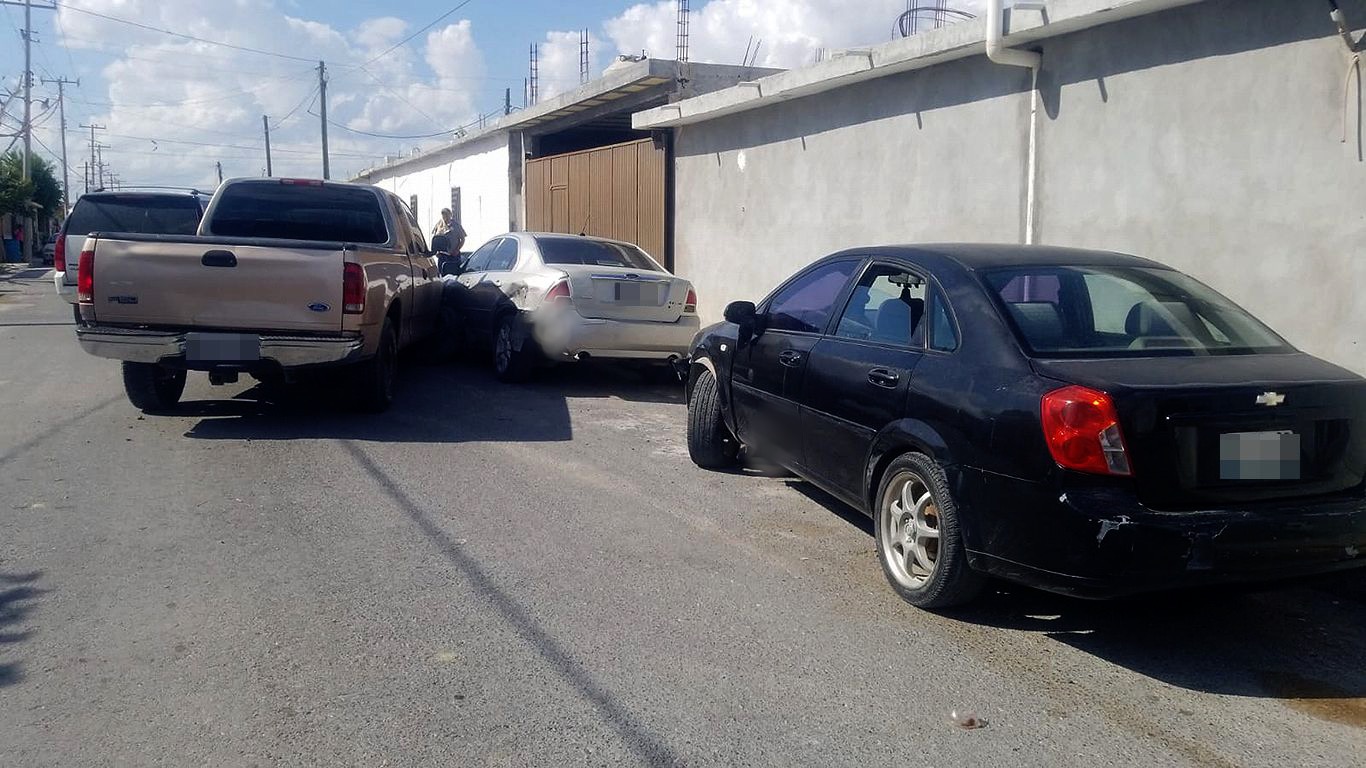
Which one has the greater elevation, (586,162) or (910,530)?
(586,162)

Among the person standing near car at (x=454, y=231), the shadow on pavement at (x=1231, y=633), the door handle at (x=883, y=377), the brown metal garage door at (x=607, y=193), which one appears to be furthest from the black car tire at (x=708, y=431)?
the person standing near car at (x=454, y=231)

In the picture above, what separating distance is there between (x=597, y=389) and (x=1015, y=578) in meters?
7.14

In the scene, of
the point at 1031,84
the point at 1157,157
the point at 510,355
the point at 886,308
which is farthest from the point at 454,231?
the point at 886,308

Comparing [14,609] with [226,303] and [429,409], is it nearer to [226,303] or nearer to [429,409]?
[226,303]

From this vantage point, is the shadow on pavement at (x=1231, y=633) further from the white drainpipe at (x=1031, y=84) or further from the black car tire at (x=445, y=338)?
the black car tire at (x=445, y=338)

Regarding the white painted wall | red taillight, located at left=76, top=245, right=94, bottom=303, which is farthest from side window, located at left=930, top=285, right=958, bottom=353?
the white painted wall

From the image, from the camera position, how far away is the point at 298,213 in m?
9.56

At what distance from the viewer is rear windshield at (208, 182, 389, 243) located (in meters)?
9.36

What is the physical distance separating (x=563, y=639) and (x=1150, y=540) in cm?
218

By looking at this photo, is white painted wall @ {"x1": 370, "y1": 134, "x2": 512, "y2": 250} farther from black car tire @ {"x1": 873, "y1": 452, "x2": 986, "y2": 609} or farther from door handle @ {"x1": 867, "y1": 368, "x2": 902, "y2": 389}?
black car tire @ {"x1": 873, "y1": 452, "x2": 986, "y2": 609}

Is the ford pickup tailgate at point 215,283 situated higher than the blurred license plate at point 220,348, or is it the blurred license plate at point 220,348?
the ford pickup tailgate at point 215,283

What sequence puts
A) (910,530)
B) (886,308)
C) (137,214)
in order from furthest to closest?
(137,214) < (886,308) < (910,530)

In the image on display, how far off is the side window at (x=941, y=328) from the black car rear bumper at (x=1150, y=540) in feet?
2.56

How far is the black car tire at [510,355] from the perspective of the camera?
10.4m
